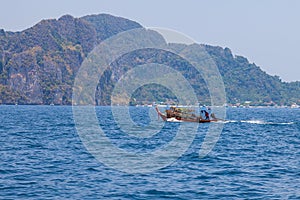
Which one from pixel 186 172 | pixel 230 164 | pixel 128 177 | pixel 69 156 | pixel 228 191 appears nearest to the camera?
pixel 228 191

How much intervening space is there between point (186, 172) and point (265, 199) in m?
9.29

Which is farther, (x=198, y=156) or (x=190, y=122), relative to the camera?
(x=190, y=122)

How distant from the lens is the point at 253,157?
4684 centimetres

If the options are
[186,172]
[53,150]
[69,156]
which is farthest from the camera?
[53,150]

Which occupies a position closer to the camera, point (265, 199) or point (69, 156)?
point (265, 199)

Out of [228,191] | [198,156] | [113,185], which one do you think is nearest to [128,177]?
[113,185]

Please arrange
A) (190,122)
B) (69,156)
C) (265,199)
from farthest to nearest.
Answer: (190,122) → (69,156) → (265,199)

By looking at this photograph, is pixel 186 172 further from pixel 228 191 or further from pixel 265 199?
pixel 265 199

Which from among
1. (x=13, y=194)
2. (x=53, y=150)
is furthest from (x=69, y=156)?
(x=13, y=194)

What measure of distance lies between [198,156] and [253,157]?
16.5ft

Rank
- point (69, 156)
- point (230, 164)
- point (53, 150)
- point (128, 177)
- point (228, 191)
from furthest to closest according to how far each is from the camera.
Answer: point (53, 150), point (69, 156), point (230, 164), point (128, 177), point (228, 191)

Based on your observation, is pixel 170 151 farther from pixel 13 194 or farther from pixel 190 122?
pixel 190 122

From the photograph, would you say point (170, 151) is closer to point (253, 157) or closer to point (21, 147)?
point (253, 157)

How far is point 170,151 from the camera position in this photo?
166 feet
